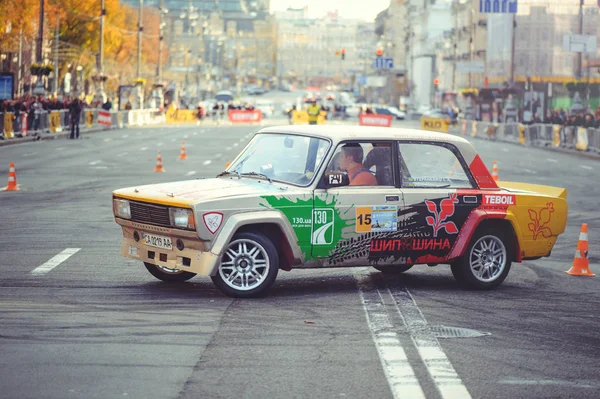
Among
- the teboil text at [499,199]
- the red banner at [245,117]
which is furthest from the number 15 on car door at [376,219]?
the red banner at [245,117]

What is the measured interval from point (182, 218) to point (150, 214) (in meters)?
0.51

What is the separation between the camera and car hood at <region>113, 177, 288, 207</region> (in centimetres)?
1077

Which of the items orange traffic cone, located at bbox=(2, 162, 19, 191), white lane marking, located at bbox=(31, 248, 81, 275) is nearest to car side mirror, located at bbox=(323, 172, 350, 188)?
white lane marking, located at bbox=(31, 248, 81, 275)

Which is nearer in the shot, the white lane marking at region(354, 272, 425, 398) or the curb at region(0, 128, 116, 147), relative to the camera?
the white lane marking at region(354, 272, 425, 398)

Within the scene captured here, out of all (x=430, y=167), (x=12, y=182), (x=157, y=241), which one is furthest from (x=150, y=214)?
(x=12, y=182)

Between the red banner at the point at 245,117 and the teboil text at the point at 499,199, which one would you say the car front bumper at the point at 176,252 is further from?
the red banner at the point at 245,117

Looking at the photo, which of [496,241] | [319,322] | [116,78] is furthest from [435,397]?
[116,78]

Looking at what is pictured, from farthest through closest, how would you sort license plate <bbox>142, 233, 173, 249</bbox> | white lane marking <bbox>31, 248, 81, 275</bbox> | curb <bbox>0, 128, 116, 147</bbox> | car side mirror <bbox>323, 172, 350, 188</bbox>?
curb <bbox>0, 128, 116, 147</bbox>
white lane marking <bbox>31, 248, 81, 275</bbox>
car side mirror <bbox>323, 172, 350, 188</bbox>
license plate <bbox>142, 233, 173, 249</bbox>

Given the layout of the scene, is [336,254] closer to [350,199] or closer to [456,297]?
[350,199]

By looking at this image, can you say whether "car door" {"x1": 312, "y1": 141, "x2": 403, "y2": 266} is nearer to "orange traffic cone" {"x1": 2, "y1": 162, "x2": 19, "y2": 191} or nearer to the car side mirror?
the car side mirror

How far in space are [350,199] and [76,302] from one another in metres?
2.60

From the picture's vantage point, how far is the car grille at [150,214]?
35.6ft

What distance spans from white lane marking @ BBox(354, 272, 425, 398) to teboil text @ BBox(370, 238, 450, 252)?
428 mm

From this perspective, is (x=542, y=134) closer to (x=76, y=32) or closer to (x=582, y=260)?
(x=76, y=32)
